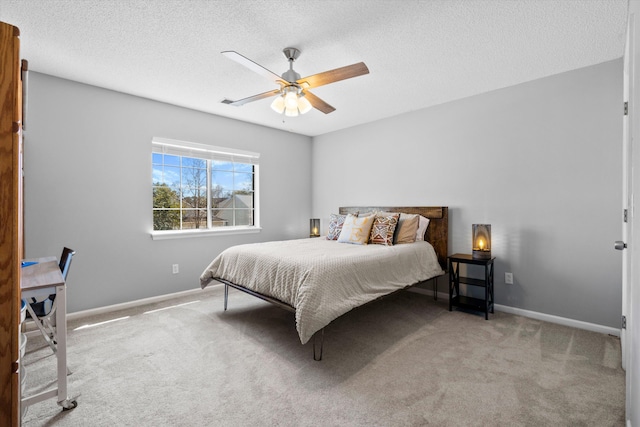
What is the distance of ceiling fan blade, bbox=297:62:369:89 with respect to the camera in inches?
82.7

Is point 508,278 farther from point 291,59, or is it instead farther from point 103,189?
point 103,189

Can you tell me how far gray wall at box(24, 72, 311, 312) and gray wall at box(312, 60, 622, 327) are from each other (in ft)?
9.81

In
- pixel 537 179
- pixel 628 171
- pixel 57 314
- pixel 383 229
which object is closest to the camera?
pixel 57 314

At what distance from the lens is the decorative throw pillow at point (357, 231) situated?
3.60 meters

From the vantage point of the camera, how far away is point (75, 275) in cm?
314

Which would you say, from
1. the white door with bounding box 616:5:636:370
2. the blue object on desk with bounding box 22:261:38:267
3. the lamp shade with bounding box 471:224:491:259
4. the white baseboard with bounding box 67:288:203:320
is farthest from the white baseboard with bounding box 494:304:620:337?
the blue object on desk with bounding box 22:261:38:267

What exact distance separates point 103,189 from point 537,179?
4.63 m

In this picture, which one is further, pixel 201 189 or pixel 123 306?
pixel 201 189

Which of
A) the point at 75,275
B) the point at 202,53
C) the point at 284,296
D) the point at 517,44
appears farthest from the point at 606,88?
the point at 75,275

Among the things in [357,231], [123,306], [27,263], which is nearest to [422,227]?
[357,231]

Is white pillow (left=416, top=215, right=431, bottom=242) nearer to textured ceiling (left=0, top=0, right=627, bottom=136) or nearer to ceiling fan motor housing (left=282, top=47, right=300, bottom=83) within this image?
textured ceiling (left=0, top=0, right=627, bottom=136)

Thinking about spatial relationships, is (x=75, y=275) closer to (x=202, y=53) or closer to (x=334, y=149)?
(x=202, y=53)

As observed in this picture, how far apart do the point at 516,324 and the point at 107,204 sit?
4466mm

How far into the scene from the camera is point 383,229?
3594 mm
